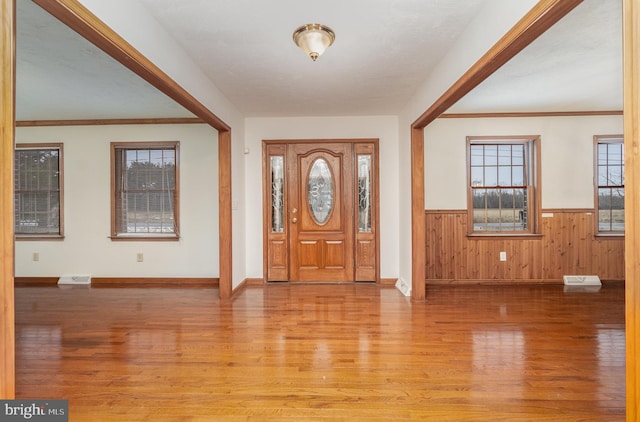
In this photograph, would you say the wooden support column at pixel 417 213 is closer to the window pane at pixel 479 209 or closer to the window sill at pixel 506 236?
the window sill at pixel 506 236

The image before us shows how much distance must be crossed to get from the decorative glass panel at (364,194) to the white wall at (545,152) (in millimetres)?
878

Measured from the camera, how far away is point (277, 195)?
15.7 ft

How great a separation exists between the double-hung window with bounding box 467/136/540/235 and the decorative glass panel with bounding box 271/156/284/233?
2859 millimetres

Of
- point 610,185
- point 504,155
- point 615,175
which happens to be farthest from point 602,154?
point 504,155

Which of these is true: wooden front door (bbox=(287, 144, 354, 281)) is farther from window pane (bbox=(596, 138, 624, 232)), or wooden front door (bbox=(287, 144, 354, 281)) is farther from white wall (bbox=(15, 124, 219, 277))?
window pane (bbox=(596, 138, 624, 232))

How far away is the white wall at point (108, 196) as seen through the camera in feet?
15.8

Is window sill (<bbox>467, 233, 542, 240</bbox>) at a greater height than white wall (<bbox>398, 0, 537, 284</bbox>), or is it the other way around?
white wall (<bbox>398, 0, 537, 284</bbox>)

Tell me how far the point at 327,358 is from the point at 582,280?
4.29m

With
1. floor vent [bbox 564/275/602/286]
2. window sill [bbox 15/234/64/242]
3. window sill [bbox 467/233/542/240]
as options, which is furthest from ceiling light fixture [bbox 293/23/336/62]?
window sill [bbox 15/234/64/242]

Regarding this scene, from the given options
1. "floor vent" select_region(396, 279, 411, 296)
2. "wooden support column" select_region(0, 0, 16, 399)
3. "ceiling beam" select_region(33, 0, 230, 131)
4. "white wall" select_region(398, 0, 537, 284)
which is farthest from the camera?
"floor vent" select_region(396, 279, 411, 296)

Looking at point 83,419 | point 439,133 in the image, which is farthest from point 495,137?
point 83,419

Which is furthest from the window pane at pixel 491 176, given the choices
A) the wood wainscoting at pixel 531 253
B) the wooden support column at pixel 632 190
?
the wooden support column at pixel 632 190

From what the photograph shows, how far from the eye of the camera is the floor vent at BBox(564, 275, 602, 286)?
4520 mm

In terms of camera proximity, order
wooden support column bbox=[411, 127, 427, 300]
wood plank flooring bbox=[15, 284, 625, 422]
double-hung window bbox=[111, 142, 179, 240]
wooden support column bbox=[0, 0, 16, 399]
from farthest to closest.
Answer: double-hung window bbox=[111, 142, 179, 240], wooden support column bbox=[411, 127, 427, 300], wood plank flooring bbox=[15, 284, 625, 422], wooden support column bbox=[0, 0, 16, 399]
